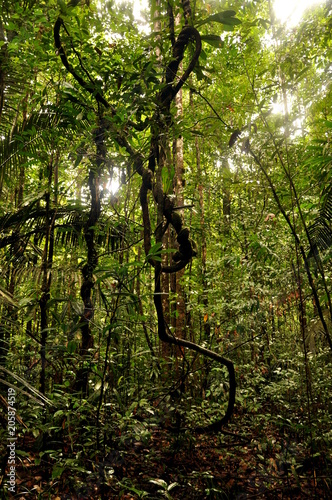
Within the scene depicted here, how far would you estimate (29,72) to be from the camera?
2852 millimetres

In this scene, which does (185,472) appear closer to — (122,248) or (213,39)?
(122,248)

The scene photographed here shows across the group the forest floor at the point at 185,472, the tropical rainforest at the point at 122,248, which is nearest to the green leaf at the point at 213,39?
the tropical rainforest at the point at 122,248

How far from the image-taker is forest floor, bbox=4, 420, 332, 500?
2.52 m

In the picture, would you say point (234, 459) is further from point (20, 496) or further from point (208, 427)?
point (20, 496)

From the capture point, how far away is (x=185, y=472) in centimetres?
326

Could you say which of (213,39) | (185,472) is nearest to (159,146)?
(213,39)

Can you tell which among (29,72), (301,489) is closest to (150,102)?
(29,72)

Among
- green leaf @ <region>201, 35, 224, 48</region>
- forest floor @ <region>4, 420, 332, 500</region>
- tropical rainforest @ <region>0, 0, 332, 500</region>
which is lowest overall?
forest floor @ <region>4, 420, 332, 500</region>

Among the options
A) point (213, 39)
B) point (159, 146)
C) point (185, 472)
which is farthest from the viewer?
point (185, 472)

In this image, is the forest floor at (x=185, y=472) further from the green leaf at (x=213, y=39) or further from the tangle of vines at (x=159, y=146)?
the green leaf at (x=213, y=39)

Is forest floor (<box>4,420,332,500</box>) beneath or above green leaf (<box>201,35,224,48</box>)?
beneath

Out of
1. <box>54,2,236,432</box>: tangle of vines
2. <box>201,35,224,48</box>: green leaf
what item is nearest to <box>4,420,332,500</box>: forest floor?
<box>54,2,236,432</box>: tangle of vines

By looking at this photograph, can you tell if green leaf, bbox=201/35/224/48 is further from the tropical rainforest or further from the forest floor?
the forest floor

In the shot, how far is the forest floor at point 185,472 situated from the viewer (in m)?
2.52
